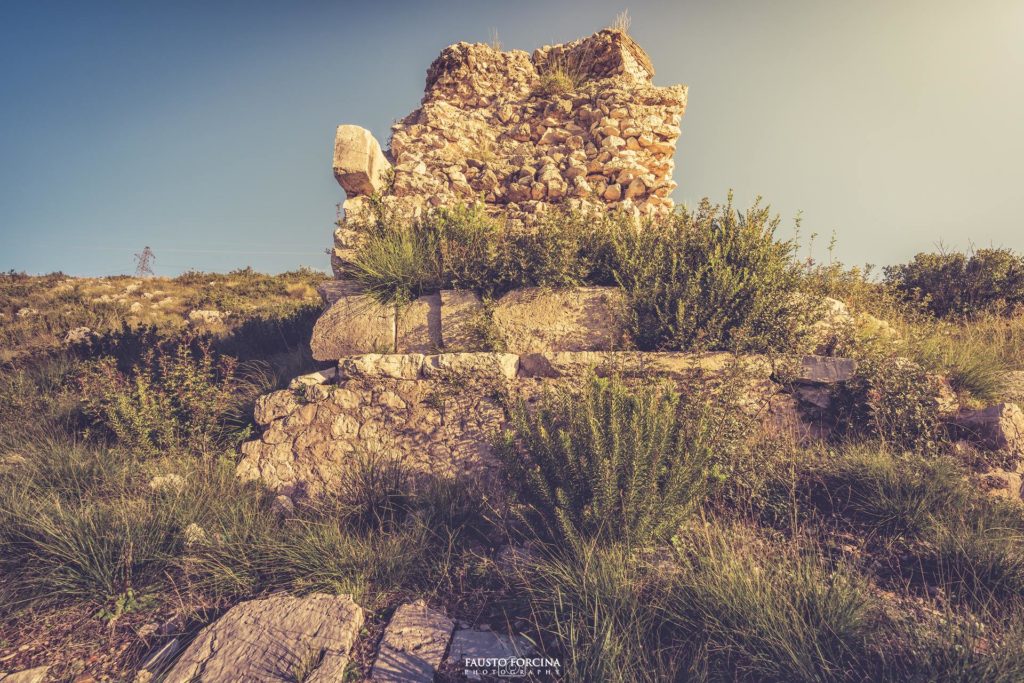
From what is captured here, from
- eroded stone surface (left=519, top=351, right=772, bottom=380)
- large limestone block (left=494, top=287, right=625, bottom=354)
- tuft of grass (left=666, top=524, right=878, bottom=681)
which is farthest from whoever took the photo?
large limestone block (left=494, top=287, right=625, bottom=354)

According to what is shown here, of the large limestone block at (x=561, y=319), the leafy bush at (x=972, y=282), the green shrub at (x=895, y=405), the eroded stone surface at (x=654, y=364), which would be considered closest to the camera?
the green shrub at (x=895, y=405)

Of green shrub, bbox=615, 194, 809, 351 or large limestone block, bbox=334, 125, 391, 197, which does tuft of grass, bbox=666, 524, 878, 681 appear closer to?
green shrub, bbox=615, 194, 809, 351

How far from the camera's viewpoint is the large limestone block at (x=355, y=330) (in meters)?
4.44

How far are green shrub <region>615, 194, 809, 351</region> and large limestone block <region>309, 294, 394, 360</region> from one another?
2.56 metres

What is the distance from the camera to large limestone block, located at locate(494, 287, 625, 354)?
408cm

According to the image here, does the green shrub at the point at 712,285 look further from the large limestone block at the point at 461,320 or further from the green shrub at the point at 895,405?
the large limestone block at the point at 461,320

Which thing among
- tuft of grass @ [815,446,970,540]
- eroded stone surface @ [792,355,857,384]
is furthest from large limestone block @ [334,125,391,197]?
tuft of grass @ [815,446,970,540]

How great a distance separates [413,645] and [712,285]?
3.65 m

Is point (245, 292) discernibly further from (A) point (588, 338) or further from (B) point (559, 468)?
(B) point (559, 468)

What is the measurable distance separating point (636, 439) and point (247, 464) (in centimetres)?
353

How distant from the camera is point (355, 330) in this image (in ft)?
14.7

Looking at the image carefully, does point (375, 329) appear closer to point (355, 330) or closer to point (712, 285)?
point (355, 330)

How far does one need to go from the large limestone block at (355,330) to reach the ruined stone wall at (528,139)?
0.96 m

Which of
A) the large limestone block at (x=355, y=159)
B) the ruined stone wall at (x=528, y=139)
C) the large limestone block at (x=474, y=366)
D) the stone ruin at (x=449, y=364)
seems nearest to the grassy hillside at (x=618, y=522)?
the stone ruin at (x=449, y=364)
